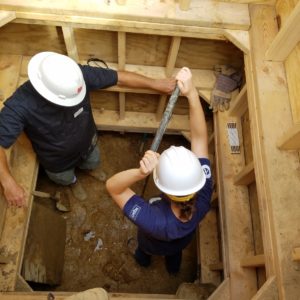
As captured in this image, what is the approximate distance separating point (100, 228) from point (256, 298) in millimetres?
2048

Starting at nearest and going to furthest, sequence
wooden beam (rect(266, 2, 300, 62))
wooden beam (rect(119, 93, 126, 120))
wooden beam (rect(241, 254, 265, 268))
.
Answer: wooden beam (rect(266, 2, 300, 62))
wooden beam (rect(241, 254, 265, 268))
wooden beam (rect(119, 93, 126, 120))

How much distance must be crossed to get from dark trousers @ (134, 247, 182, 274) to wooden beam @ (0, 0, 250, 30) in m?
1.88

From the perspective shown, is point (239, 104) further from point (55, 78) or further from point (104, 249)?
point (104, 249)

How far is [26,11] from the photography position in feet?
7.47

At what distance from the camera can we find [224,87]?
291 centimetres

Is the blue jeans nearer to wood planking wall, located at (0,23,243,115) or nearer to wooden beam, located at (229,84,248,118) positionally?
wood planking wall, located at (0,23,243,115)

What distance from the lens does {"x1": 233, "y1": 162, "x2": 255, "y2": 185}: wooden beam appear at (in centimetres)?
232

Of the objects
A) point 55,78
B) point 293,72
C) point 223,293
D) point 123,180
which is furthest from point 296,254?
point 55,78

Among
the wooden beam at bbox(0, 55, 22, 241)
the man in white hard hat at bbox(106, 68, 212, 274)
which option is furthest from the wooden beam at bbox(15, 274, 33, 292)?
the man in white hard hat at bbox(106, 68, 212, 274)

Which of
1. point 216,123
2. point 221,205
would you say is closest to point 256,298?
point 221,205

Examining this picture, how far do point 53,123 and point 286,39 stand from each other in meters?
1.62

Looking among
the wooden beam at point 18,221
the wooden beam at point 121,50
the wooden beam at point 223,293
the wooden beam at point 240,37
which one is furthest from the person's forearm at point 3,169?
the wooden beam at point 240,37

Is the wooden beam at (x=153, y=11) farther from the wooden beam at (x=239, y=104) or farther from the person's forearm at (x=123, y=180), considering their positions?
the person's forearm at (x=123, y=180)

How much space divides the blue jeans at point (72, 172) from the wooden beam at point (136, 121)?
1.00 feet
